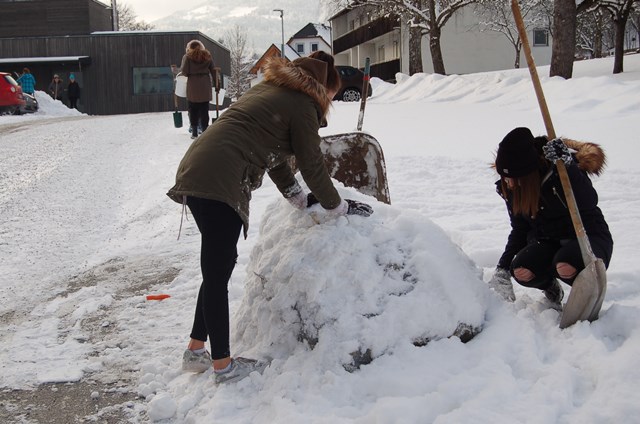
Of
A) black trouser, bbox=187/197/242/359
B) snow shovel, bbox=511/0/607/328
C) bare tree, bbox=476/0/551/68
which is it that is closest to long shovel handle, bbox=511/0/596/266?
snow shovel, bbox=511/0/607/328

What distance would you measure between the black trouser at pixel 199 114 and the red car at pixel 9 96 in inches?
432

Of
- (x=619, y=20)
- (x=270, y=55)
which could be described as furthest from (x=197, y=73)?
(x=619, y=20)

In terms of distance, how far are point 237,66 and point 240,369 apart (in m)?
54.7

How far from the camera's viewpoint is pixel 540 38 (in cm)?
3591

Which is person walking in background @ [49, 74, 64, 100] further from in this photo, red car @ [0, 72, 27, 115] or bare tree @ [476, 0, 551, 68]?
bare tree @ [476, 0, 551, 68]

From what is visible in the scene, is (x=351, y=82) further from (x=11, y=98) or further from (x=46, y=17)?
(x=46, y=17)

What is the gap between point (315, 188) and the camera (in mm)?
2793

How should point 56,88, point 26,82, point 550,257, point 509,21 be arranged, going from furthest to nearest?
point 509,21 < point 56,88 < point 26,82 < point 550,257

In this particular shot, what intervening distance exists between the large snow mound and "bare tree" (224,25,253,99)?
46322mm

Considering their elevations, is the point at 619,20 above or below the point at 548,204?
above

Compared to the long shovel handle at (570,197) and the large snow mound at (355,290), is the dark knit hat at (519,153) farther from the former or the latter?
the large snow mound at (355,290)

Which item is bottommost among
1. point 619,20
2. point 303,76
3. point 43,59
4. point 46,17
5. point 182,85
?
point 303,76

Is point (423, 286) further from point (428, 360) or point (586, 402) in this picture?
point (586, 402)

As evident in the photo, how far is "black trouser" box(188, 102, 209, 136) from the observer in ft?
32.9
